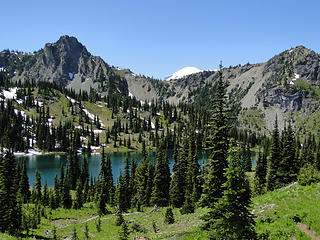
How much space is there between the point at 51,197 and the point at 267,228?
70721mm

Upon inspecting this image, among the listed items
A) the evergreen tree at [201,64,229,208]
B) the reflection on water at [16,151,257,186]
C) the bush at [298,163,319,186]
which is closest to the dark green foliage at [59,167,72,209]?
the reflection on water at [16,151,257,186]

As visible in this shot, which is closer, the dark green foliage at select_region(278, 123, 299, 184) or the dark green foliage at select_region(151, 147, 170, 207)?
the dark green foliage at select_region(278, 123, 299, 184)

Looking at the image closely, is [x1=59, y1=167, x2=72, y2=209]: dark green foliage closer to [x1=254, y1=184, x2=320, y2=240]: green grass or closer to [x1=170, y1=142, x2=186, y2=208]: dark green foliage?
[x1=170, y1=142, x2=186, y2=208]: dark green foliage

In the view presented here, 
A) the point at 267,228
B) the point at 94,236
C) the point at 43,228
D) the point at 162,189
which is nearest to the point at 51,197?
the point at 43,228

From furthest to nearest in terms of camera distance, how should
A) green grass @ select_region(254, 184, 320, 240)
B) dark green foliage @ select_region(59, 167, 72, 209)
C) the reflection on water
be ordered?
the reflection on water
dark green foliage @ select_region(59, 167, 72, 209)
green grass @ select_region(254, 184, 320, 240)

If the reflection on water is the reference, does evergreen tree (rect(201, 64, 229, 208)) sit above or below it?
above

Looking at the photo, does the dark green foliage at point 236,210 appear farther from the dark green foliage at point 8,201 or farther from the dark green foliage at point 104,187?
the dark green foliage at point 104,187

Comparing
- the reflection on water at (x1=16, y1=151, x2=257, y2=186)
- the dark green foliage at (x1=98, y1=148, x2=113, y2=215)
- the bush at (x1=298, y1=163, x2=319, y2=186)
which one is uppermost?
the bush at (x1=298, y1=163, x2=319, y2=186)

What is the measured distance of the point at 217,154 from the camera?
20.5 meters

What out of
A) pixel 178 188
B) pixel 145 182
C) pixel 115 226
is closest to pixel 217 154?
pixel 115 226

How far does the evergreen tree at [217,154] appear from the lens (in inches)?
789

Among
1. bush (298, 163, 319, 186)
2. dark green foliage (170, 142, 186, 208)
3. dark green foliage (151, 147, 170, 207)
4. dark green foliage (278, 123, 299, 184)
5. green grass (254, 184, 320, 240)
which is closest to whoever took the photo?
green grass (254, 184, 320, 240)

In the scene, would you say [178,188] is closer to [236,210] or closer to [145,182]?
[145,182]

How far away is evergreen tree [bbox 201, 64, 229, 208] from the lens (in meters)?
20.0
